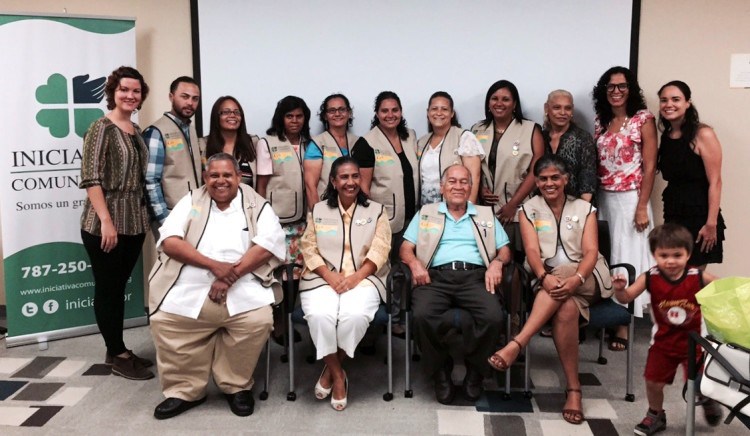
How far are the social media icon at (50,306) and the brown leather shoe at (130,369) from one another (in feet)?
2.68

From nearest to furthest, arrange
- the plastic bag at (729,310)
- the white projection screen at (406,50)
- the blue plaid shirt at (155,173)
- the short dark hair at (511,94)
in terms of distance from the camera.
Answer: the plastic bag at (729,310) < the blue plaid shirt at (155,173) < the short dark hair at (511,94) < the white projection screen at (406,50)

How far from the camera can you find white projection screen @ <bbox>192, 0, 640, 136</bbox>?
387 centimetres

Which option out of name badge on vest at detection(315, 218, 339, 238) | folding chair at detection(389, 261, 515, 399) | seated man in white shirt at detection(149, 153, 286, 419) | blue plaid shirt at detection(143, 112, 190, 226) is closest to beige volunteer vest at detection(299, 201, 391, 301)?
name badge on vest at detection(315, 218, 339, 238)

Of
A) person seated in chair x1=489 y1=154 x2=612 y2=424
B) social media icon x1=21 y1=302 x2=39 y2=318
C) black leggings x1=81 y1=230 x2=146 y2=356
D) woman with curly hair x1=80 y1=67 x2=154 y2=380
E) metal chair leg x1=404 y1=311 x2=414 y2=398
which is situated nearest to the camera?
person seated in chair x1=489 y1=154 x2=612 y2=424

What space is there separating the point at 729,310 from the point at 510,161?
66.6 inches

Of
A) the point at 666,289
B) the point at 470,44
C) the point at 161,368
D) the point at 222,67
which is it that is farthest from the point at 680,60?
the point at 161,368

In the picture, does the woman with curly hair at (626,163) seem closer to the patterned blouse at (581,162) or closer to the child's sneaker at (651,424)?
the patterned blouse at (581,162)

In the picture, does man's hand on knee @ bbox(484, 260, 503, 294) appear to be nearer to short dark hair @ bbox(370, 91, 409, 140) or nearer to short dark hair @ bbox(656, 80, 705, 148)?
short dark hair @ bbox(370, 91, 409, 140)

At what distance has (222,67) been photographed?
4008 mm

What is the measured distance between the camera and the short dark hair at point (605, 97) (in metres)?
3.51

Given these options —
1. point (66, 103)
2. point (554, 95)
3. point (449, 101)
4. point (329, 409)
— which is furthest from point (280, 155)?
point (554, 95)

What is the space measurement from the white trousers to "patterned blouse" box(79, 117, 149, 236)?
41.8 inches

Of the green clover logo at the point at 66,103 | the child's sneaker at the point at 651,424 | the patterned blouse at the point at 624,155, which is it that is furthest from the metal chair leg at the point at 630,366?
the green clover logo at the point at 66,103

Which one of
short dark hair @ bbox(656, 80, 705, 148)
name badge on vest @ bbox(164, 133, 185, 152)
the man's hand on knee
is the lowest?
the man's hand on knee
